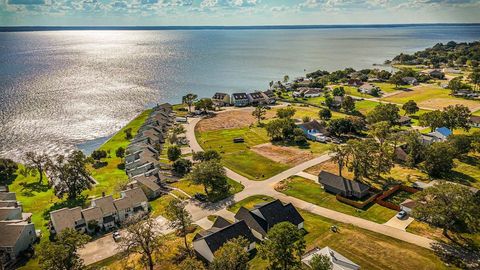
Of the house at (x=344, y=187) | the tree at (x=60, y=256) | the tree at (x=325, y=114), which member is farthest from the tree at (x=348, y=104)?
the tree at (x=60, y=256)

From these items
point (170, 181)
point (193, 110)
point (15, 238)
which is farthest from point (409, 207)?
point (193, 110)

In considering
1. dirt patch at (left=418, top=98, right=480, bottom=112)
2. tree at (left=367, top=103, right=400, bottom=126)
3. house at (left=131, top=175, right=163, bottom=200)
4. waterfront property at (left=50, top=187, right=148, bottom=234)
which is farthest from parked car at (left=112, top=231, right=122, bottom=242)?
dirt patch at (left=418, top=98, right=480, bottom=112)

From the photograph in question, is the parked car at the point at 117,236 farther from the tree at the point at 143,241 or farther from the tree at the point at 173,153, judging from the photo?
the tree at the point at 173,153

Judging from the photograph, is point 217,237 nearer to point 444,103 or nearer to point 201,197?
point 201,197

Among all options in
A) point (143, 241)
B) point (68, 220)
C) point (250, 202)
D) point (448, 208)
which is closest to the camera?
point (143, 241)

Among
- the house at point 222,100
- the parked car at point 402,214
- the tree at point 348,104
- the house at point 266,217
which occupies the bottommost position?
the house at point 222,100

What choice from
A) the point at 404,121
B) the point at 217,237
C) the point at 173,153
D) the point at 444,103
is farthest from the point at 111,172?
the point at 444,103
